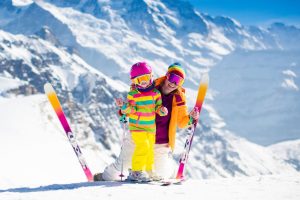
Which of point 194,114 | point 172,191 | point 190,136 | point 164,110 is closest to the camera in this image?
point 172,191

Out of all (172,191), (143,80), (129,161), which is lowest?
(172,191)

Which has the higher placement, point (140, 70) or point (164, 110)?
point (140, 70)

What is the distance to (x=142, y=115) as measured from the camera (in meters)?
11.5

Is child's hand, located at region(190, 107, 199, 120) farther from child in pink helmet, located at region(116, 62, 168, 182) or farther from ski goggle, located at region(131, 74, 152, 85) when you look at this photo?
ski goggle, located at region(131, 74, 152, 85)

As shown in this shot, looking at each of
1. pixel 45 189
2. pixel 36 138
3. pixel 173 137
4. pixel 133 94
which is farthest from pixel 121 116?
pixel 36 138

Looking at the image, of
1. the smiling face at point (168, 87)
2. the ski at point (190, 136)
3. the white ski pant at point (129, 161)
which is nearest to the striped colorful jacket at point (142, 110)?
the smiling face at point (168, 87)

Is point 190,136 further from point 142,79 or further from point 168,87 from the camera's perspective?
point 142,79

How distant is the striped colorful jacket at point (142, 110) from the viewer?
1151 centimetres

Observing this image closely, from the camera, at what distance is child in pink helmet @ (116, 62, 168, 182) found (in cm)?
1141

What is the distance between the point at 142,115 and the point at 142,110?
112 millimetres

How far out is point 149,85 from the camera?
11570 millimetres

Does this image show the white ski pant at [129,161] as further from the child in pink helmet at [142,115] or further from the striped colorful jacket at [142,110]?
the striped colorful jacket at [142,110]

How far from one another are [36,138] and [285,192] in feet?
220

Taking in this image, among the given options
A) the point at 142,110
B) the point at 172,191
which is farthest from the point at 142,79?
the point at 172,191
